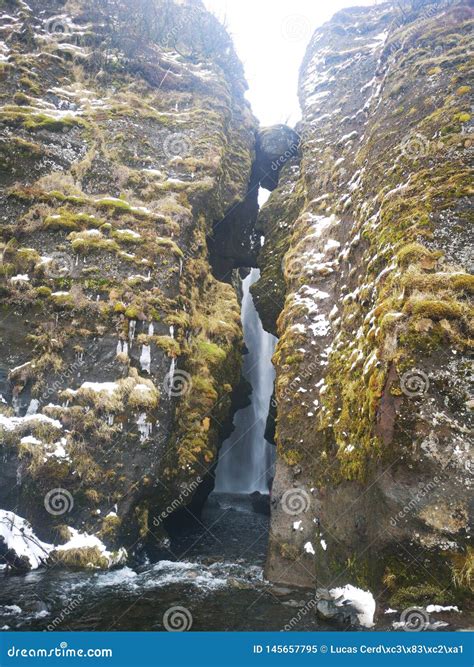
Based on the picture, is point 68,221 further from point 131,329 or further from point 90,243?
point 131,329

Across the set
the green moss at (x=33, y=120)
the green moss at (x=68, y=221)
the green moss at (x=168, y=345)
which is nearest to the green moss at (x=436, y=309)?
the green moss at (x=168, y=345)

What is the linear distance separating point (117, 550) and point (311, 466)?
5431 millimetres

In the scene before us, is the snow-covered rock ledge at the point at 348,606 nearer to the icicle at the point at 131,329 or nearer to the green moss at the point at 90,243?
the icicle at the point at 131,329

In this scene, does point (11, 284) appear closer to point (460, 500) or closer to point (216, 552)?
point (216, 552)

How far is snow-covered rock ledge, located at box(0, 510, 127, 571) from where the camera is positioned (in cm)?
975

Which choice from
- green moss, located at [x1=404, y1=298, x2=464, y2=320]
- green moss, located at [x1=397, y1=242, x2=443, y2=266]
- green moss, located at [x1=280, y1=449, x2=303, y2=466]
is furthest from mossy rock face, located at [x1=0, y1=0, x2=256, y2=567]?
green moss, located at [x1=404, y1=298, x2=464, y2=320]

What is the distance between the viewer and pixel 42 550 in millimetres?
10039

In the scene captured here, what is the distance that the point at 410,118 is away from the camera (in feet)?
48.8

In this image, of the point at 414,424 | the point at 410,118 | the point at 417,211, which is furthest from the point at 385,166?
the point at 414,424

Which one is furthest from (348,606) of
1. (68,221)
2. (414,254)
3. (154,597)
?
(68,221)

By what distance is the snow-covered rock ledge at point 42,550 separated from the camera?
975 cm

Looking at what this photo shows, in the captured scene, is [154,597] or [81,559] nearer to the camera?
[154,597]

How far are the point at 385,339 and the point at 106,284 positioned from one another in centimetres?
919

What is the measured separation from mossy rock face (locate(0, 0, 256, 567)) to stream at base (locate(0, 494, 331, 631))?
117 cm
